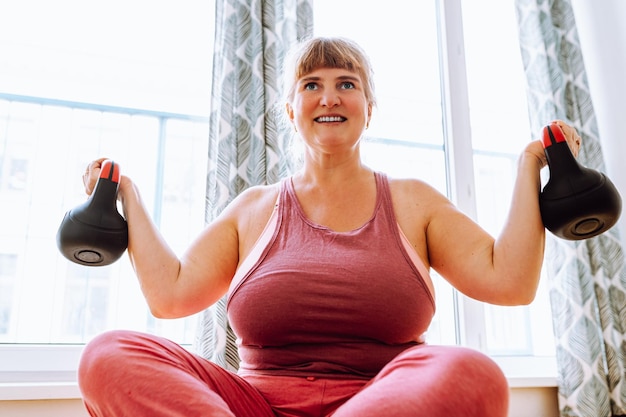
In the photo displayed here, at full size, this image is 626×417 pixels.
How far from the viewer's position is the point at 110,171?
1.08 m

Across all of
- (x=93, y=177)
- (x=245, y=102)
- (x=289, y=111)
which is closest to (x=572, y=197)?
(x=289, y=111)

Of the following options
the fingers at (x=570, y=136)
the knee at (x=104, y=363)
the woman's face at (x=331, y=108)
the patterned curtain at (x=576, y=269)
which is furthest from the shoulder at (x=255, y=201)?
the patterned curtain at (x=576, y=269)

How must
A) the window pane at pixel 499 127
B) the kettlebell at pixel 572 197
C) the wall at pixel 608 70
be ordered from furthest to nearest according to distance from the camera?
the window pane at pixel 499 127, the wall at pixel 608 70, the kettlebell at pixel 572 197

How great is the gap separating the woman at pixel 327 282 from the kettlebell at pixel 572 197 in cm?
4

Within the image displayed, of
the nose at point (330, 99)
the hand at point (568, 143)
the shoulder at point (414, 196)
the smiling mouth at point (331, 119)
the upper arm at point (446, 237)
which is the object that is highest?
the nose at point (330, 99)

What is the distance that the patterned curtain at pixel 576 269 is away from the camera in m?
2.11

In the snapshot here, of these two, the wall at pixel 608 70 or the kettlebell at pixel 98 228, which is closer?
the kettlebell at pixel 98 228

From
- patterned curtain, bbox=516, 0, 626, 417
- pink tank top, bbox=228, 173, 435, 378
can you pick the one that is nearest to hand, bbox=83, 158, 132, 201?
pink tank top, bbox=228, 173, 435, 378

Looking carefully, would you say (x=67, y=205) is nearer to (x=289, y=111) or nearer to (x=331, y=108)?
(x=289, y=111)

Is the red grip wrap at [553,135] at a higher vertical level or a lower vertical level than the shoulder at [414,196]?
higher

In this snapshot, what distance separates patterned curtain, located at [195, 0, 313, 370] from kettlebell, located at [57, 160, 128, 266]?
68cm

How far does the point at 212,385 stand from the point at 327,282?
278mm

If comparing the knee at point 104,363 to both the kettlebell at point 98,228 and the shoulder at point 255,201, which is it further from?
the shoulder at point 255,201

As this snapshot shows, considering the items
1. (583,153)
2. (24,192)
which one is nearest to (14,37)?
(24,192)
